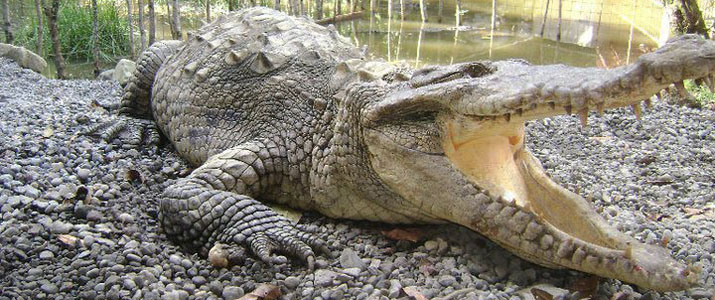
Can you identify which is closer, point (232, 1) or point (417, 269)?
point (417, 269)

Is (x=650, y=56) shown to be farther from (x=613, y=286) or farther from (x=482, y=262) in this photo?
(x=482, y=262)

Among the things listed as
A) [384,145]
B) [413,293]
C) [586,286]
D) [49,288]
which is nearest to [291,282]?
[413,293]

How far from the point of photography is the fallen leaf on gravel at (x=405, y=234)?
312 cm

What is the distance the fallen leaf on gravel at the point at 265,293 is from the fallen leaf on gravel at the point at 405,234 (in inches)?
29.7

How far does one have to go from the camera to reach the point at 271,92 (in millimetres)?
3766

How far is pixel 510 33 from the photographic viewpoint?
43.7ft

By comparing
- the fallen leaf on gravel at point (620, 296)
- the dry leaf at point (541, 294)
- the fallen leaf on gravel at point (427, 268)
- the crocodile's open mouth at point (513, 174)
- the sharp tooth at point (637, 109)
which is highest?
the sharp tooth at point (637, 109)

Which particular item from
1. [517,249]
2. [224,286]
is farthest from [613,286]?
[224,286]

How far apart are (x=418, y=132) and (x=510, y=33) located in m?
11.1

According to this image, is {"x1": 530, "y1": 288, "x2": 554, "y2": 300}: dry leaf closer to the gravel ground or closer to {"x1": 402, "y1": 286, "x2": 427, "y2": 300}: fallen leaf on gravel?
the gravel ground

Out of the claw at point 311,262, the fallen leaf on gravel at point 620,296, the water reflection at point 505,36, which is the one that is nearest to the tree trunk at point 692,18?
the water reflection at point 505,36

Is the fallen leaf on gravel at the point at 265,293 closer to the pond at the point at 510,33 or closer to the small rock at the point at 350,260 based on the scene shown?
the small rock at the point at 350,260

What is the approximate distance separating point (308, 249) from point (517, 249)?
3.07 ft

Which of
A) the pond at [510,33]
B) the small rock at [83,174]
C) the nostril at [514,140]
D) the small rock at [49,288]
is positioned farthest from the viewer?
the pond at [510,33]
